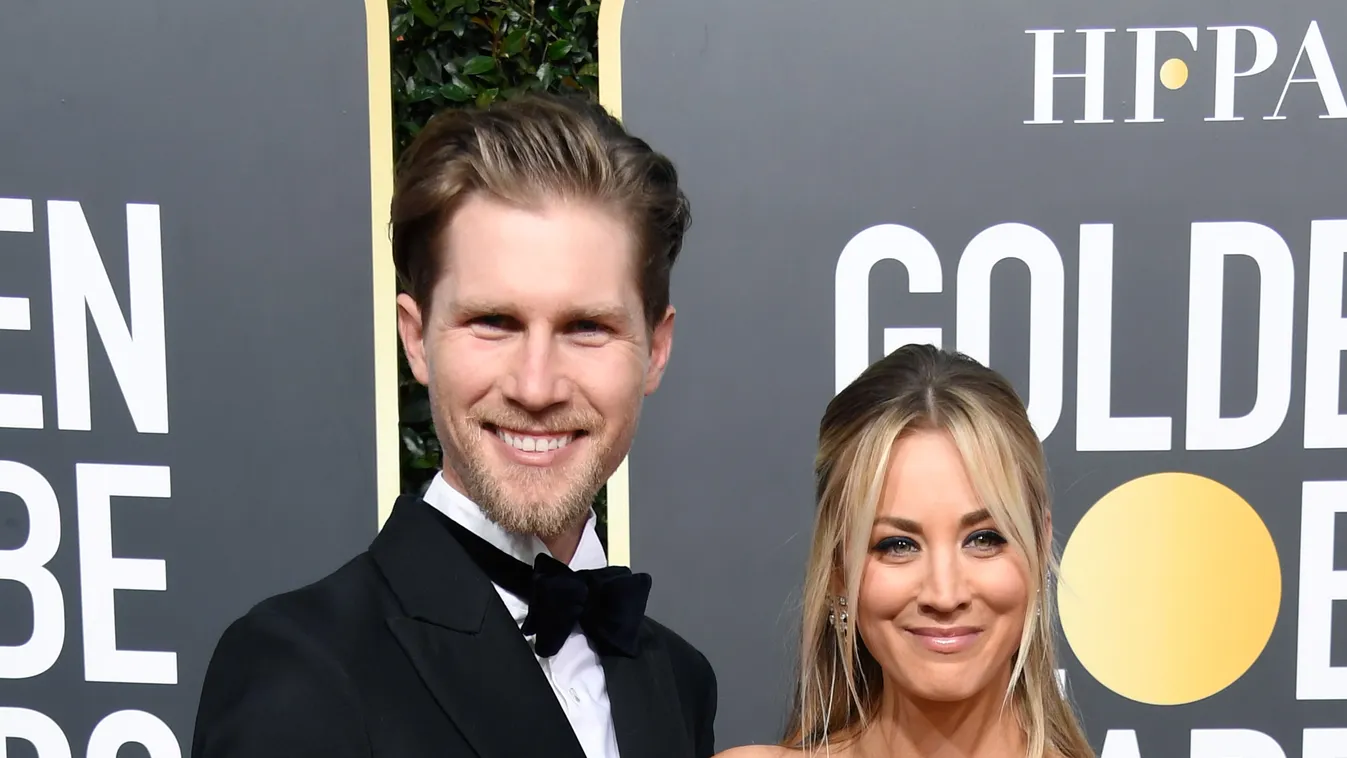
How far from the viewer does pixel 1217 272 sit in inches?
93.1

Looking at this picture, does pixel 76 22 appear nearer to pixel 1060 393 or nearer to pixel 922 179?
pixel 922 179

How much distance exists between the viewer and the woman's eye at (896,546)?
158 cm

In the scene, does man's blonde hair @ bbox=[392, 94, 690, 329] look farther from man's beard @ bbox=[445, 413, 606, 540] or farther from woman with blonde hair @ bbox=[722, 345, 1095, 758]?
woman with blonde hair @ bbox=[722, 345, 1095, 758]

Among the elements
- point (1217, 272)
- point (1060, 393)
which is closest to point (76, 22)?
point (1060, 393)

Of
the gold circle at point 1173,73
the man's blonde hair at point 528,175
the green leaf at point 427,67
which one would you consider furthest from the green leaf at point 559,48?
the gold circle at point 1173,73

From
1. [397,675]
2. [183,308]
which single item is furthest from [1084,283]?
[183,308]

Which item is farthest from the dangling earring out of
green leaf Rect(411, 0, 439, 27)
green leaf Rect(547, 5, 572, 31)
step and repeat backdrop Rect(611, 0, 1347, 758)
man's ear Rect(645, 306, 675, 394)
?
green leaf Rect(411, 0, 439, 27)

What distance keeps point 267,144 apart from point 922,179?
4.73 feet

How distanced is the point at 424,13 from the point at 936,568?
5.71 ft

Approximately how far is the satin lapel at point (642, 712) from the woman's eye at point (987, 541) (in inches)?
20.1

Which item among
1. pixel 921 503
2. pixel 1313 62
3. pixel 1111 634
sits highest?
pixel 1313 62

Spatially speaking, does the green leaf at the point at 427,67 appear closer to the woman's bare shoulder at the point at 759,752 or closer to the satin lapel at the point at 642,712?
the satin lapel at the point at 642,712

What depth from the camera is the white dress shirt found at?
1.49 m

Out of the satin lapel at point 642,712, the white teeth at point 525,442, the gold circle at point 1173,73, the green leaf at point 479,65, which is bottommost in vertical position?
the satin lapel at point 642,712
